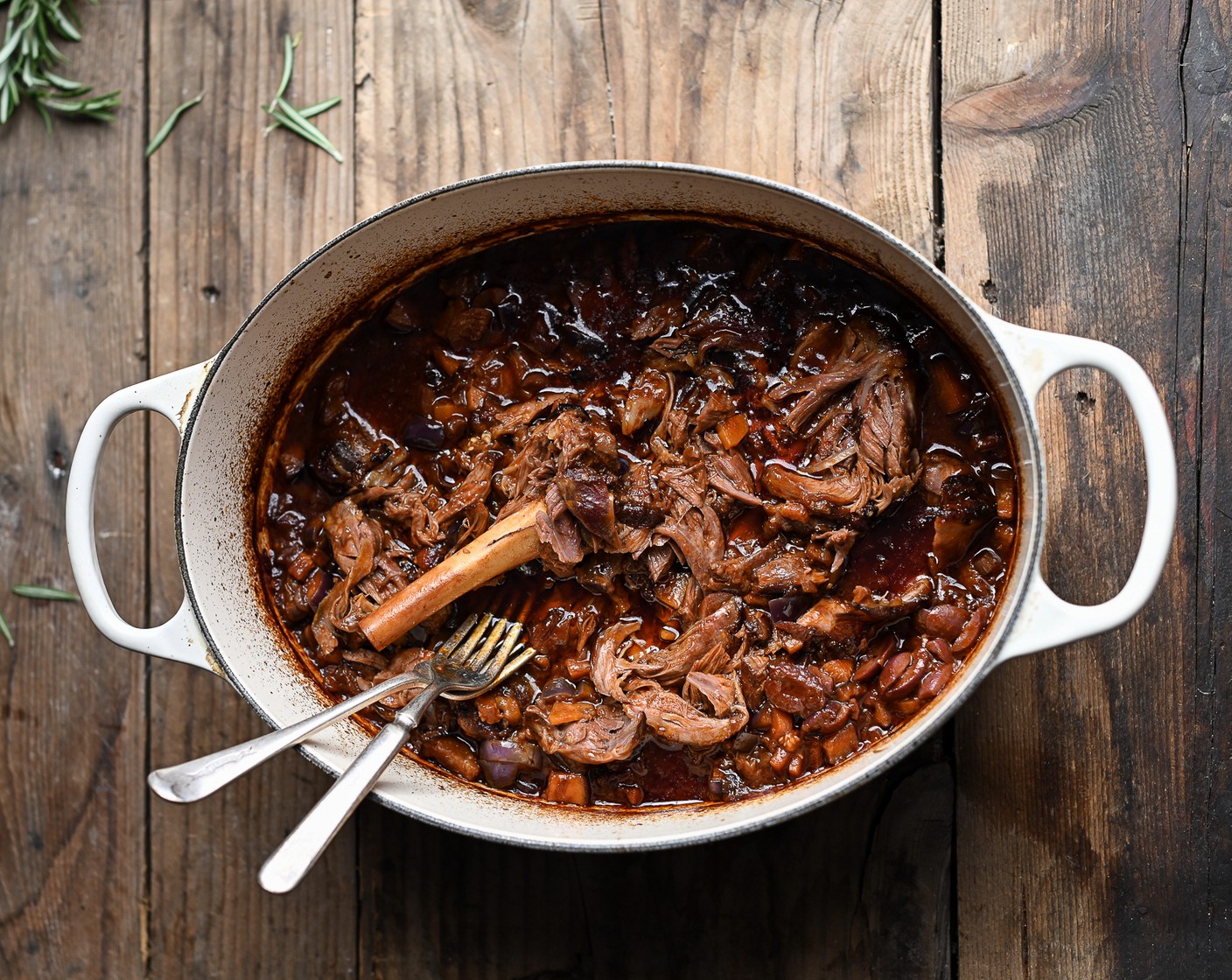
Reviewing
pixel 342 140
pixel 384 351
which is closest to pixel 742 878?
pixel 384 351

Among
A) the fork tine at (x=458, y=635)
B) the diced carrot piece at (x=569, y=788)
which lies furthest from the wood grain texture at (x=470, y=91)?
the diced carrot piece at (x=569, y=788)

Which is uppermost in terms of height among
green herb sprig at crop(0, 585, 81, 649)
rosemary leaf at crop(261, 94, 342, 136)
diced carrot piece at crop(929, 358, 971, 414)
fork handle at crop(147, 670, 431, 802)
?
rosemary leaf at crop(261, 94, 342, 136)

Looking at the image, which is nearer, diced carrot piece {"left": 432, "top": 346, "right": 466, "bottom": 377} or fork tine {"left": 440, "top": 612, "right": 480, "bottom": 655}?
fork tine {"left": 440, "top": 612, "right": 480, "bottom": 655}

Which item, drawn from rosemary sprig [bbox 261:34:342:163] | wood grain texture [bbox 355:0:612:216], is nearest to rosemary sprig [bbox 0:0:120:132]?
rosemary sprig [bbox 261:34:342:163]

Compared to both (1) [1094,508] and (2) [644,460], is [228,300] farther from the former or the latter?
(1) [1094,508]

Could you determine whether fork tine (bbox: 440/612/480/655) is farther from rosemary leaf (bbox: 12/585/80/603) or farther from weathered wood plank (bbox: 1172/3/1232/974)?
weathered wood plank (bbox: 1172/3/1232/974)
